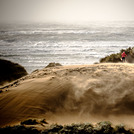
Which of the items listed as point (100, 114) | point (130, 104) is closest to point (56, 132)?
point (100, 114)

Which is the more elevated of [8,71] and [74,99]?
[74,99]

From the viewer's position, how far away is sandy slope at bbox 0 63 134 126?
126 inches

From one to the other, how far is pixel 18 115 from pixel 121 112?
2.62 m

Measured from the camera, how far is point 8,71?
8.37 m

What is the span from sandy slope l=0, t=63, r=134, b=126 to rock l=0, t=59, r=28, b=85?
4.37 m

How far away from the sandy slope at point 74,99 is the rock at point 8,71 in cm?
437

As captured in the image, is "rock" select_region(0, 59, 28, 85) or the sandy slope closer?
the sandy slope

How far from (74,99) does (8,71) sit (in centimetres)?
622

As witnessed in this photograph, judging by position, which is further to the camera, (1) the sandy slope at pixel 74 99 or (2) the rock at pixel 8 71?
(2) the rock at pixel 8 71

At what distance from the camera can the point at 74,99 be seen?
11.9 feet

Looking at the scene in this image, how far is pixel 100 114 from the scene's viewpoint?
10.8 feet

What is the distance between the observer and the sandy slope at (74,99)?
320 centimetres

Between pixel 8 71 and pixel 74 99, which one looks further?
pixel 8 71

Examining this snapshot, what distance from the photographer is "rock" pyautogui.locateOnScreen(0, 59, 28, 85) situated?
8.05m
